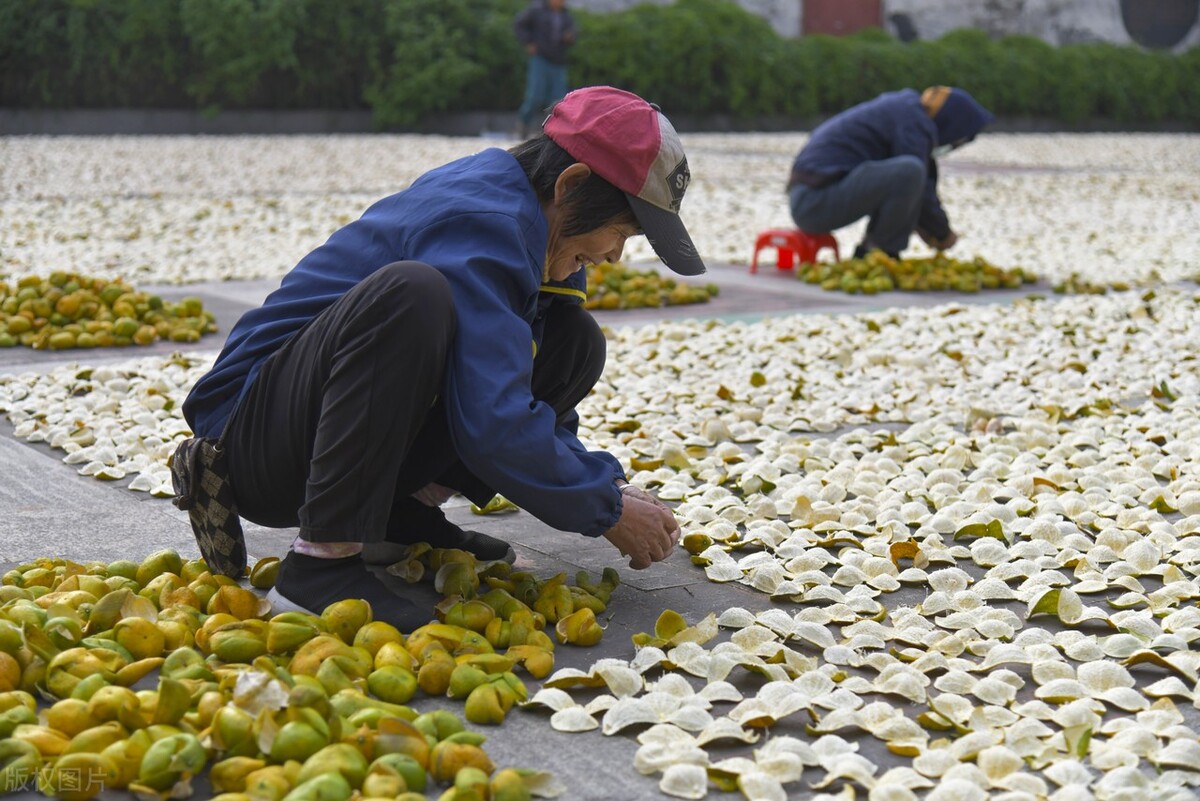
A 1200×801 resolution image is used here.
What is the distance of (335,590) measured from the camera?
2250mm

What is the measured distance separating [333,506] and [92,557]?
764 millimetres

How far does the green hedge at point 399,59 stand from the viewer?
56.2 ft

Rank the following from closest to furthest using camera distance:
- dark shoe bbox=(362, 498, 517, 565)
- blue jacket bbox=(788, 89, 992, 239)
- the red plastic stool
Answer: dark shoe bbox=(362, 498, 517, 565)
blue jacket bbox=(788, 89, 992, 239)
the red plastic stool

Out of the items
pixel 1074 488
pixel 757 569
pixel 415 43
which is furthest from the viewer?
pixel 415 43

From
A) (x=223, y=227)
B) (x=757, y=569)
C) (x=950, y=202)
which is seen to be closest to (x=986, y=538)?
(x=757, y=569)

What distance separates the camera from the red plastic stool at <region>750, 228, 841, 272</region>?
7457mm

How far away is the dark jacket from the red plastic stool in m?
8.16

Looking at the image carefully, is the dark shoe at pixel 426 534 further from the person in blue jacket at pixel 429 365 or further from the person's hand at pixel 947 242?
the person's hand at pixel 947 242

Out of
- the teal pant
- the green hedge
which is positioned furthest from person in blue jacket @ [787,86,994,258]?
the green hedge

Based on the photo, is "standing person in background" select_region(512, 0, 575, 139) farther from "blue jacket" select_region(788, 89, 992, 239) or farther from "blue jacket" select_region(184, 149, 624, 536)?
"blue jacket" select_region(184, 149, 624, 536)

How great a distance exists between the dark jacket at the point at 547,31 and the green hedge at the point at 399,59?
2.59 metres

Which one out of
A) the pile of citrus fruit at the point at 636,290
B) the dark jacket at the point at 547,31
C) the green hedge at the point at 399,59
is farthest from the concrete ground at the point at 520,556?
the green hedge at the point at 399,59

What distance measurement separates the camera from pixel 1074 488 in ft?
10.6

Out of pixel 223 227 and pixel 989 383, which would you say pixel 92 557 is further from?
pixel 223 227
